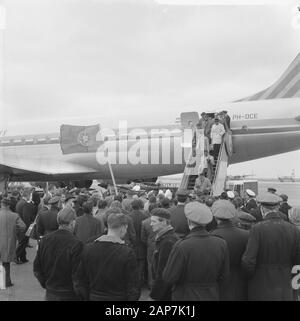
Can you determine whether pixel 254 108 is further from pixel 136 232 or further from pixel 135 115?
pixel 136 232

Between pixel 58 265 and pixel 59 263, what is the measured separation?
0.9 inches

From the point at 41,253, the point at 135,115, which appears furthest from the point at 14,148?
the point at 41,253

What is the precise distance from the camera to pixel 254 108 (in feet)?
47.3

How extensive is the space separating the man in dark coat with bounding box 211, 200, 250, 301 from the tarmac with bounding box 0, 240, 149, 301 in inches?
89.5

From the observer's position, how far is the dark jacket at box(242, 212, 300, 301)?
3967mm

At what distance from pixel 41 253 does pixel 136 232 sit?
8.79ft

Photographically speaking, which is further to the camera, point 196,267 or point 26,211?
point 26,211

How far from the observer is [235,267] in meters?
Result: 4.11

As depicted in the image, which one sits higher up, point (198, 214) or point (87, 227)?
Result: point (198, 214)

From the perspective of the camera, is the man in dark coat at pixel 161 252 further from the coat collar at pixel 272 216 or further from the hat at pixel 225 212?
the coat collar at pixel 272 216

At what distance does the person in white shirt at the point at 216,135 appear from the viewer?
12.8m

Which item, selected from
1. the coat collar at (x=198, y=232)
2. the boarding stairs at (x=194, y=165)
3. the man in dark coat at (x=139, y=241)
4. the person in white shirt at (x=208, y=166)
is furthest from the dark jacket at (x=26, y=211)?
the coat collar at (x=198, y=232)

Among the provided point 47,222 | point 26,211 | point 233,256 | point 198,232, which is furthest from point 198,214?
point 26,211

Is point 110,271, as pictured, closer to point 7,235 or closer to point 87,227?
point 87,227
